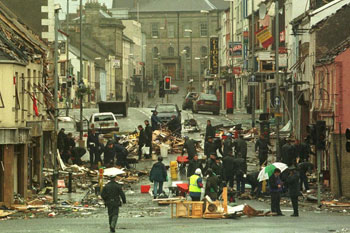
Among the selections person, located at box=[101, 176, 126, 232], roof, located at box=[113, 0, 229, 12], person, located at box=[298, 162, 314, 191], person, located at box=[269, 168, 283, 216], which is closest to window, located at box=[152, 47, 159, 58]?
roof, located at box=[113, 0, 229, 12]

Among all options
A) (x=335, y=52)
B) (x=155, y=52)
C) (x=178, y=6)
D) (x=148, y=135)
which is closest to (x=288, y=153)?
(x=335, y=52)

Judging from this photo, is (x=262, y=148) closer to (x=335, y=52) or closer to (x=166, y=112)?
(x=335, y=52)

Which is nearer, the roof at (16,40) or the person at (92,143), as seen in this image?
the roof at (16,40)

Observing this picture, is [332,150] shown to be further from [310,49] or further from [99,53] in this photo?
[99,53]

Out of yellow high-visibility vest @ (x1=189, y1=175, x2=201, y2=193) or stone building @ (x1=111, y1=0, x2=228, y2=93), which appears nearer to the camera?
yellow high-visibility vest @ (x1=189, y1=175, x2=201, y2=193)

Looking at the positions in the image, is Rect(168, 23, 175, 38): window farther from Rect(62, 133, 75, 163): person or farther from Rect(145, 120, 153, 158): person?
Rect(62, 133, 75, 163): person

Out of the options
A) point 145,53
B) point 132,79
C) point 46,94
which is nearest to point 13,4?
point 46,94

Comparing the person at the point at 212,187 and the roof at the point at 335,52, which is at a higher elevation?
the roof at the point at 335,52

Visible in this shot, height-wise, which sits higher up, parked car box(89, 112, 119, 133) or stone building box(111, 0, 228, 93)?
stone building box(111, 0, 228, 93)

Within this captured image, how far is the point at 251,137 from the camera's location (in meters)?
61.8

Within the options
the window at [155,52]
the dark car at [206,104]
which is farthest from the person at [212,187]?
the window at [155,52]

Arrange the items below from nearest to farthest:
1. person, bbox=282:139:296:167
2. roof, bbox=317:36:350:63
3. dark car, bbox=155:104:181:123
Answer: roof, bbox=317:36:350:63 < person, bbox=282:139:296:167 < dark car, bbox=155:104:181:123

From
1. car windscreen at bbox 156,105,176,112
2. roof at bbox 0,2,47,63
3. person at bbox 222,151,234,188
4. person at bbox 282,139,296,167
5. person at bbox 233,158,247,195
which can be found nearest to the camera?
person at bbox 233,158,247,195

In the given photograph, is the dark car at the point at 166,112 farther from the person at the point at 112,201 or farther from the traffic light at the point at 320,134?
the person at the point at 112,201
